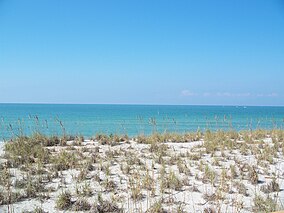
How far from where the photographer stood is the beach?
188 inches

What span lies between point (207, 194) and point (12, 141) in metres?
6.74

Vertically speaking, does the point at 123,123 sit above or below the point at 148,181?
above

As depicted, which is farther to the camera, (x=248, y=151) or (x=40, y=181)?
(x=248, y=151)

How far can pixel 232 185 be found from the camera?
585cm

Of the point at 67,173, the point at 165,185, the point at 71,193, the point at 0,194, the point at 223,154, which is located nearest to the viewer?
the point at 0,194

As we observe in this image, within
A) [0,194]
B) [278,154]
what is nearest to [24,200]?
[0,194]

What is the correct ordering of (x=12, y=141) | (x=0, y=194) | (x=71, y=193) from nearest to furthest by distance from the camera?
(x=0, y=194), (x=71, y=193), (x=12, y=141)

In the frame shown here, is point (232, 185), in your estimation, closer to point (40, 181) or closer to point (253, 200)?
point (253, 200)

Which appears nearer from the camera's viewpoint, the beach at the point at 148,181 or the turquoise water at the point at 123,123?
the beach at the point at 148,181

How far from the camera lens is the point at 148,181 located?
5418mm

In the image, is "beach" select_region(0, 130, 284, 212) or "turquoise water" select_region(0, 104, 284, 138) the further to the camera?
"turquoise water" select_region(0, 104, 284, 138)

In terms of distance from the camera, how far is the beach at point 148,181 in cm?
477

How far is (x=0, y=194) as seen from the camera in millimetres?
4895

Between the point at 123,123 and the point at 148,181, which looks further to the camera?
the point at 123,123
